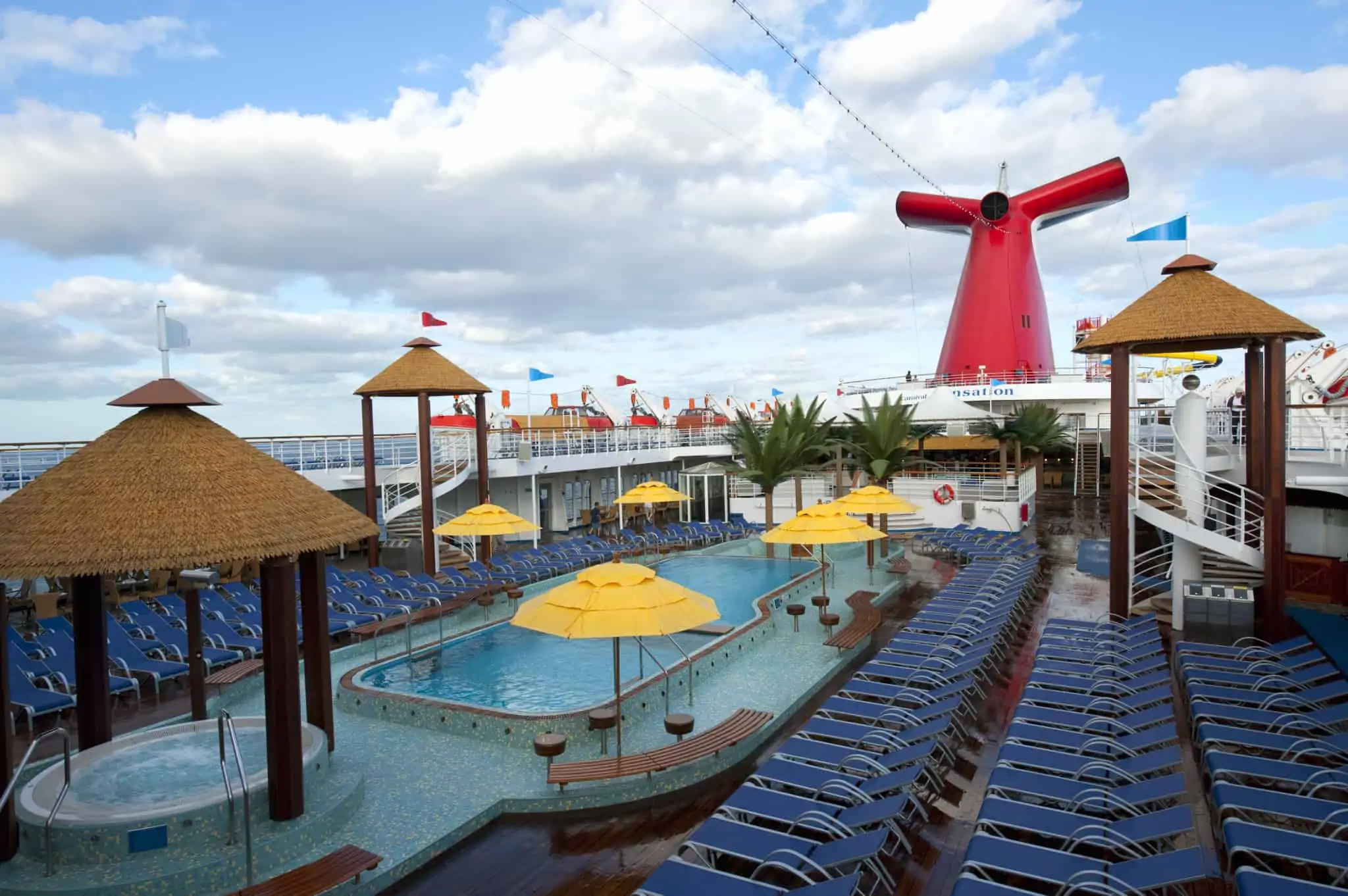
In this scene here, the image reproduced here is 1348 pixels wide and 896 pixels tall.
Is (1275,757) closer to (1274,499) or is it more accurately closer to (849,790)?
(849,790)

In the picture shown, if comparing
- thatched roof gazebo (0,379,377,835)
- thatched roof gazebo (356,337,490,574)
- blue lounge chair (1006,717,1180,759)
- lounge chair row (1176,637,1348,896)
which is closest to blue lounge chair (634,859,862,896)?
lounge chair row (1176,637,1348,896)

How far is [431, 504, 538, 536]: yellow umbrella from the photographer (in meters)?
12.1

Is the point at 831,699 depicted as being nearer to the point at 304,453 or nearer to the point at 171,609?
the point at 171,609

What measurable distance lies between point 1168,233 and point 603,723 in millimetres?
10589

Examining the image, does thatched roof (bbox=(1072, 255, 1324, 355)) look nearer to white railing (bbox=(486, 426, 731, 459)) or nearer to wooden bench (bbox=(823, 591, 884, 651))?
wooden bench (bbox=(823, 591, 884, 651))

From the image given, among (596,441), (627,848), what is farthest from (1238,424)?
(627,848)

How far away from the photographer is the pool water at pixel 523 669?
26.6 feet

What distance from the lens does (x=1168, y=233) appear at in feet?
37.7

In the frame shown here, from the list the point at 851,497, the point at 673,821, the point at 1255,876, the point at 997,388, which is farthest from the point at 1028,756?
the point at 997,388

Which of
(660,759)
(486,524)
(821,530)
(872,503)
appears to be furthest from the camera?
(486,524)

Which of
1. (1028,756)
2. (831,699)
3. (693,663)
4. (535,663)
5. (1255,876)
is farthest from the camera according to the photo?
(535,663)

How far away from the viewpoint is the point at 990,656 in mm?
8453

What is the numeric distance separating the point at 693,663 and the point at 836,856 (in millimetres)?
4258

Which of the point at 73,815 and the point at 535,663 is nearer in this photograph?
the point at 73,815
